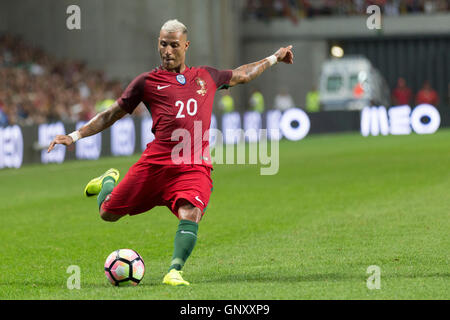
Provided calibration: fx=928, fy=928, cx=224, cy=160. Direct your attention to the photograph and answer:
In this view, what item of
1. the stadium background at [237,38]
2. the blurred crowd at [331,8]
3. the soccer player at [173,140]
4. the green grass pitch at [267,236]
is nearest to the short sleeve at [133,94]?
the soccer player at [173,140]

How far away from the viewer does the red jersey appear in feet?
26.2

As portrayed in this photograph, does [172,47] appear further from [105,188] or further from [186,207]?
[105,188]

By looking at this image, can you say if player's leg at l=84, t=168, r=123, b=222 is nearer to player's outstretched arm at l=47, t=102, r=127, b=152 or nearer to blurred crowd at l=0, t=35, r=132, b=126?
player's outstretched arm at l=47, t=102, r=127, b=152

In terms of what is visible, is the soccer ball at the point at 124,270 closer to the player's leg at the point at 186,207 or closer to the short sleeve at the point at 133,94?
the player's leg at the point at 186,207

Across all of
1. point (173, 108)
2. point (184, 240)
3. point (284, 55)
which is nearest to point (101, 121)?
point (173, 108)

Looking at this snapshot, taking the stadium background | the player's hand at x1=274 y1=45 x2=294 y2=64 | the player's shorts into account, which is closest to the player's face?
the player's shorts

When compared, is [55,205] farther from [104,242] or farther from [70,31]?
[70,31]

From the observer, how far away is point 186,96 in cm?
802

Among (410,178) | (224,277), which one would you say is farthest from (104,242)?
(410,178)

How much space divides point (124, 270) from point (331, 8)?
40727 mm

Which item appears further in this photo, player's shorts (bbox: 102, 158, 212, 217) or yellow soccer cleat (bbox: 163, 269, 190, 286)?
player's shorts (bbox: 102, 158, 212, 217)

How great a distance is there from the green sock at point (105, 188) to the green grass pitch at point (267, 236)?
71cm

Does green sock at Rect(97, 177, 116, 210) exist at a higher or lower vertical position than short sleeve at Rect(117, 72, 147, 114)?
lower

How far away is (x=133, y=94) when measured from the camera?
809cm
